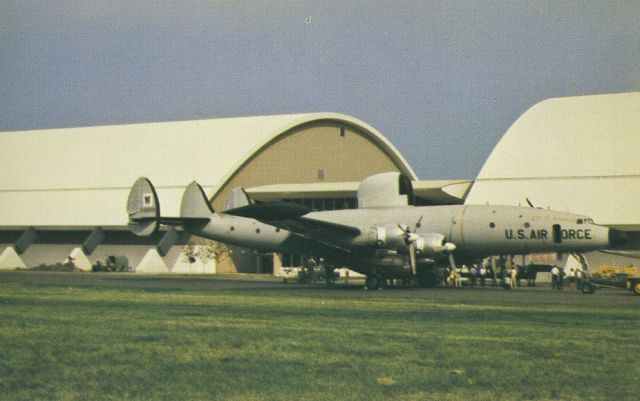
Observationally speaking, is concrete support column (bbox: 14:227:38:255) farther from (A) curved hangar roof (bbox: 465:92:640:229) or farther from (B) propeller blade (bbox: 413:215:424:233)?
(B) propeller blade (bbox: 413:215:424:233)

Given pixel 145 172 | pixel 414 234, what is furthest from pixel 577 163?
pixel 145 172

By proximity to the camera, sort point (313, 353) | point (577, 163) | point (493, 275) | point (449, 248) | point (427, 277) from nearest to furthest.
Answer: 1. point (313, 353)
2. point (449, 248)
3. point (427, 277)
4. point (493, 275)
5. point (577, 163)

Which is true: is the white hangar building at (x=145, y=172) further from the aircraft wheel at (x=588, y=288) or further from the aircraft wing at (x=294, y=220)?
the aircraft wheel at (x=588, y=288)

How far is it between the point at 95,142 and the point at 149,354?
3119 inches

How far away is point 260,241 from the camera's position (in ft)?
173

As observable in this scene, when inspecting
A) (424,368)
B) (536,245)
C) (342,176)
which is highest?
(342,176)

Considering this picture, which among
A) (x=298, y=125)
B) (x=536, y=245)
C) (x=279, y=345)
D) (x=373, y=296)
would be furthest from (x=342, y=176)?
(x=279, y=345)

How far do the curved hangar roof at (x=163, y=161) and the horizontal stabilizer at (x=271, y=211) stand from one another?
4244cm

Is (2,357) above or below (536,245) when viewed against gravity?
below

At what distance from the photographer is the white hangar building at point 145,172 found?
86.2 metres

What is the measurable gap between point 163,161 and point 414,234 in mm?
47202

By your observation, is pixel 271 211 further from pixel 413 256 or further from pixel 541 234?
pixel 541 234

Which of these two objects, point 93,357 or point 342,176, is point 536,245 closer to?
point 93,357

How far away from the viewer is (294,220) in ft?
150
